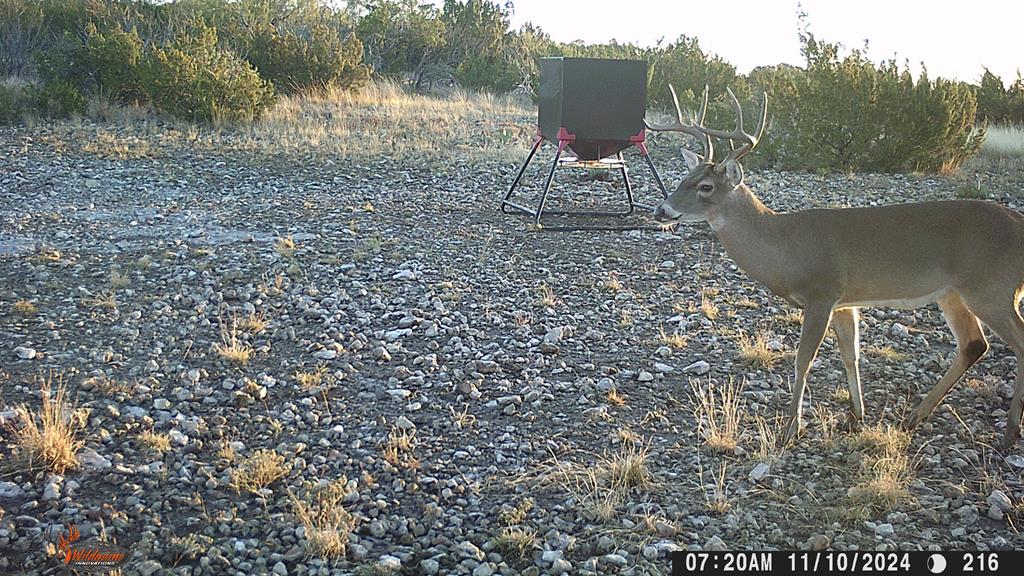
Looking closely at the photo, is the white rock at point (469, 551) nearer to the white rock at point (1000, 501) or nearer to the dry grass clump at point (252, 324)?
the white rock at point (1000, 501)

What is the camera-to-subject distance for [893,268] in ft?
15.0

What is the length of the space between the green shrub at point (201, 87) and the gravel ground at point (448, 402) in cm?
669

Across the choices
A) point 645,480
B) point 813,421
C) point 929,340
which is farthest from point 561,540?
point 929,340

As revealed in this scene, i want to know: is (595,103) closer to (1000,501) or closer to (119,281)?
(119,281)

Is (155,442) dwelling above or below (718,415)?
below

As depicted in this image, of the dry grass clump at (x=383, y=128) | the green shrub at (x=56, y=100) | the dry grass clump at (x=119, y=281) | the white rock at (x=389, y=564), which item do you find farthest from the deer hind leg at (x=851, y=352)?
the green shrub at (x=56, y=100)

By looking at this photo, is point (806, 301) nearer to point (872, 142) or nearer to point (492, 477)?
point (492, 477)

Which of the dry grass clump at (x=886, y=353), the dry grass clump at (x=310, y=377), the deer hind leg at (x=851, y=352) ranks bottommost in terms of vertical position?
the dry grass clump at (x=310, y=377)

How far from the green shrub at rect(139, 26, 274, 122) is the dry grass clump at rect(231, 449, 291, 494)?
12.4 m

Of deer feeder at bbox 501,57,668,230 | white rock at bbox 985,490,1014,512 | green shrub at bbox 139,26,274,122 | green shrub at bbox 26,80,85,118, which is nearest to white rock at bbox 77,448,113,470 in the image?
white rock at bbox 985,490,1014,512

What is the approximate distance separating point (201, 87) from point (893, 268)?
13.5 metres

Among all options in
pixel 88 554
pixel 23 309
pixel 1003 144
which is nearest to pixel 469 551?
pixel 88 554

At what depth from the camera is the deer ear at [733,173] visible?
501 centimetres

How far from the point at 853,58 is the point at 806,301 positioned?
10.2 metres
